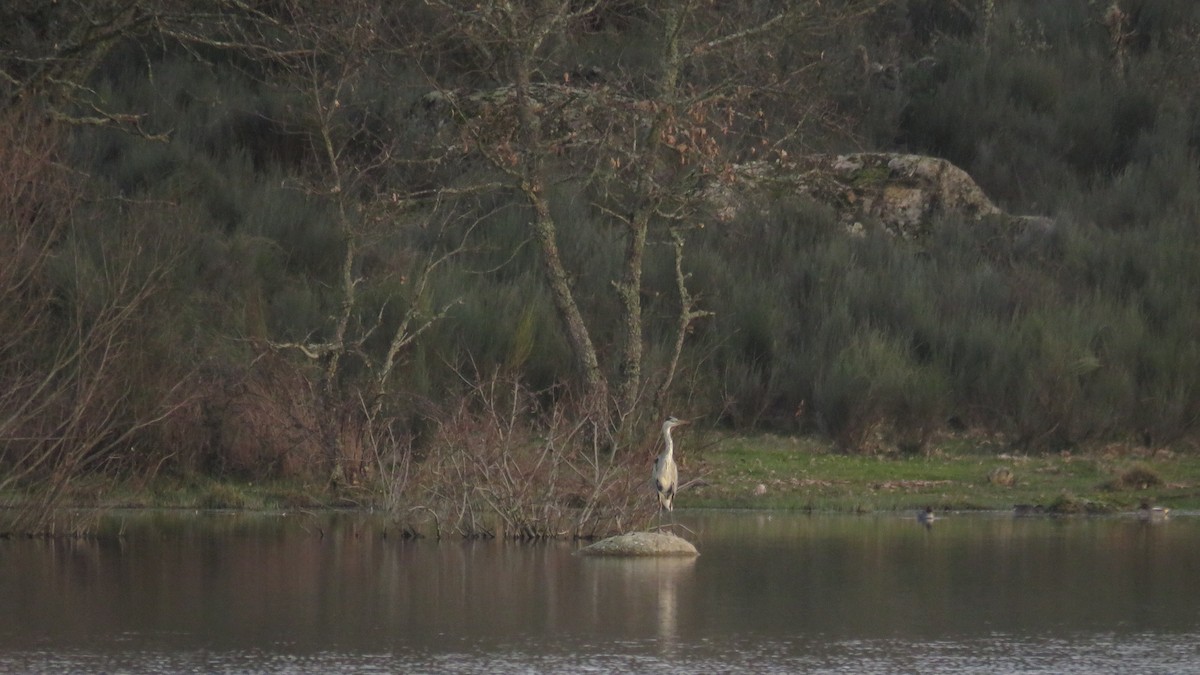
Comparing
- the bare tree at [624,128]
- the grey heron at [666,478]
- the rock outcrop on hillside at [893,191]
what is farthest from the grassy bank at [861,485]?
the rock outcrop on hillside at [893,191]

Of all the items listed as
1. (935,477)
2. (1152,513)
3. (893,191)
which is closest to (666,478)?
(1152,513)

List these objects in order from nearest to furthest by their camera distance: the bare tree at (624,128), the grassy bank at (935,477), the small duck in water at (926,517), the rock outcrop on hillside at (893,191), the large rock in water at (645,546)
Answer: the large rock in water at (645,546)
the small duck in water at (926,517)
the grassy bank at (935,477)
the bare tree at (624,128)
the rock outcrop on hillside at (893,191)

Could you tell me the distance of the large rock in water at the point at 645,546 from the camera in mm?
15719

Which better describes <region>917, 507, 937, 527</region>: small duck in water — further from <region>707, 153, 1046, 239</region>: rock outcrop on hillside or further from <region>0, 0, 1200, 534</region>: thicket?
<region>707, 153, 1046, 239</region>: rock outcrop on hillside

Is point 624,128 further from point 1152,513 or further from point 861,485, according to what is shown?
point 1152,513

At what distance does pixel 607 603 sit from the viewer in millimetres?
12875

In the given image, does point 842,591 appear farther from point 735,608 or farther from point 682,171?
point 682,171

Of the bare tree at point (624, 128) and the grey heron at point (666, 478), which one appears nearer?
the grey heron at point (666, 478)

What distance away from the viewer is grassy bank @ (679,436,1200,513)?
2031cm

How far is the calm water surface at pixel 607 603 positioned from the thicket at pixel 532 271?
1.57m

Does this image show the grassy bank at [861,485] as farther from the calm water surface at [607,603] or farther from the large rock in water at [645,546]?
the large rock in water at [645,546]

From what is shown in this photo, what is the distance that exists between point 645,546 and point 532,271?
1344 cm

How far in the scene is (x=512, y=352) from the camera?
83.8 feet

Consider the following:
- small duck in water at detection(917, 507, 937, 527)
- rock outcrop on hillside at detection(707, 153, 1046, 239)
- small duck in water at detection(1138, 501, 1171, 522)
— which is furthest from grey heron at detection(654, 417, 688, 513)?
rock outcrop on hillside at detection(707, 153, 1046, 239)
